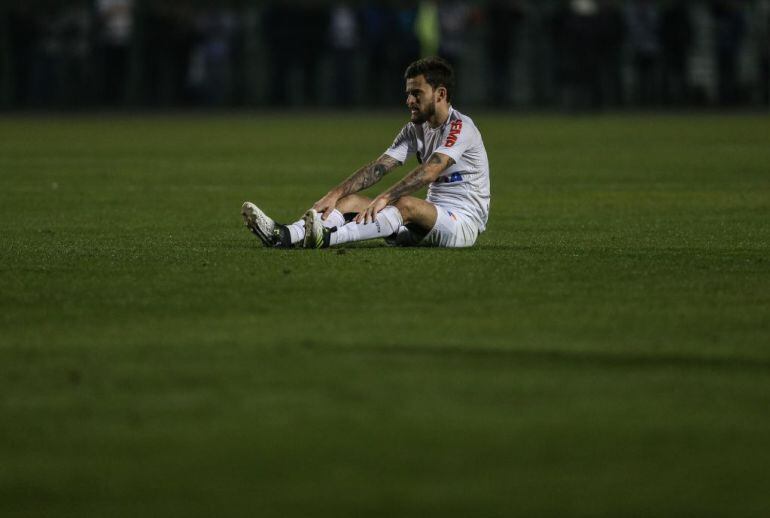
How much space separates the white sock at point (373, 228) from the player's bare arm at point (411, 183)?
0.07 m

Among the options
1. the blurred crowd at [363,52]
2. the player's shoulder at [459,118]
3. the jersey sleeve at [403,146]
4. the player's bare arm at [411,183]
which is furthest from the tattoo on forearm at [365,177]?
the blurred crowd at [363,52]

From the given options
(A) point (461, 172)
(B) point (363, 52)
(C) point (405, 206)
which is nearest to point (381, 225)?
(C) point (405, 206)

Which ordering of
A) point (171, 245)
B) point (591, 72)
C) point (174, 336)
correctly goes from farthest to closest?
point (591, 72) < point (171, 245) < point (174, 336)

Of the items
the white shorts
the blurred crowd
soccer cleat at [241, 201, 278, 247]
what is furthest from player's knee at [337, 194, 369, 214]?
the blurred crowd

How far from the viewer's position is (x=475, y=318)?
7410mm

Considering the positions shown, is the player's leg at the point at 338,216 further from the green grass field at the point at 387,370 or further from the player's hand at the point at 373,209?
the player's hand at the point at 373,209

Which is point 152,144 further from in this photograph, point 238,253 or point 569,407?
point 569,407

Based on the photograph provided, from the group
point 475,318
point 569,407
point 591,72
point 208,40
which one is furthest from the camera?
point 208,40

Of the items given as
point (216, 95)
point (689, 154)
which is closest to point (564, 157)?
point (689, 154)

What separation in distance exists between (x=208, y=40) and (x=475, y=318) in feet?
101

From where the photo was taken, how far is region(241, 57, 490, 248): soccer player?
9.86 m

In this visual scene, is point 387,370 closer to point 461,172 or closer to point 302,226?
point 302,226

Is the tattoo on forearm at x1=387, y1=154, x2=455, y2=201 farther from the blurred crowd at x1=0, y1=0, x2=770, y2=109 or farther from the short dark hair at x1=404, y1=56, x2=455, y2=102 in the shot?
the blurred crowd at x1=0, y1=0, x2=770, y2=109

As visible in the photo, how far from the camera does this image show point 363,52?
3700cm
